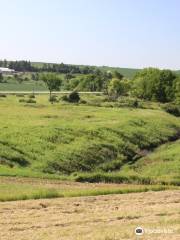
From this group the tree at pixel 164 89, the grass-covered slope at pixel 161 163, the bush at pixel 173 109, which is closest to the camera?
the grass-covered slope at pixel 161 163

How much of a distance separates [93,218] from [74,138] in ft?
126

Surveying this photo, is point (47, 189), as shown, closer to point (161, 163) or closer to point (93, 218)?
point (93, 218)

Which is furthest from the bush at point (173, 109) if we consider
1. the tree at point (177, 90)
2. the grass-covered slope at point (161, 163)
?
the grass-covered slope at point (161, 163)

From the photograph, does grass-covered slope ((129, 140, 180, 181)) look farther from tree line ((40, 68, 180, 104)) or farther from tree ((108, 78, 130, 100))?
tree ((108, 78, 130, 100))

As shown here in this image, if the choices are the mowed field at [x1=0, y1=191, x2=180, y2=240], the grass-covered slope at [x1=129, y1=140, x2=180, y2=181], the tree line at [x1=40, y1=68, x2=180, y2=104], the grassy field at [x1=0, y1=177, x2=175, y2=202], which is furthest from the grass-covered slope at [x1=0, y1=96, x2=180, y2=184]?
the tree line at [x1=40, y1=68, x2=180, y2=104]

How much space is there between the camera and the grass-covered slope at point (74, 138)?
156 ft

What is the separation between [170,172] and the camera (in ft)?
158

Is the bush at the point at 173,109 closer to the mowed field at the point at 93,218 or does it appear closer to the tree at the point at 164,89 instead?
the tree at the point at 164,89

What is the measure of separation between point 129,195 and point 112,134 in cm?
3731

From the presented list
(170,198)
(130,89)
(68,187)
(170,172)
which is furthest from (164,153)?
(130,89)

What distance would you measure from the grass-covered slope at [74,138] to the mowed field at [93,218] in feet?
38.3

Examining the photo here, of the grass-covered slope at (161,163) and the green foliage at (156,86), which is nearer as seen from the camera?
the grass-covered slope at (161,163)

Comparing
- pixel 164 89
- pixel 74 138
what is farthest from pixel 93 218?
pixel 164 89

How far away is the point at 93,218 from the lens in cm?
2155
